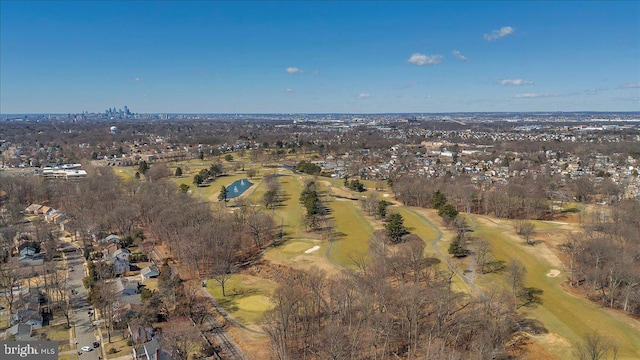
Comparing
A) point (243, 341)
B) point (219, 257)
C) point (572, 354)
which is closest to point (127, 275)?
point (219, 257)

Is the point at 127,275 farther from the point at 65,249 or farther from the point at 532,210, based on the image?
the point at 532,210

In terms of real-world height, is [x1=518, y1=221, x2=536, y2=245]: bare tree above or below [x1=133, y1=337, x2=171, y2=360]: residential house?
above

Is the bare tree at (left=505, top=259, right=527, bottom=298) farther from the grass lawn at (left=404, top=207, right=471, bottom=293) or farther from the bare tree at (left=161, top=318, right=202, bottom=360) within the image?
the bare tree at (left=161, top=318, right=202, bottom=360)

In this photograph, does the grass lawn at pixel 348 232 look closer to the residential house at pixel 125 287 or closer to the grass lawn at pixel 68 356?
the residential house at pixel 125 287

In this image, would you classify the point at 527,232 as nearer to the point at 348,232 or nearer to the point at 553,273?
the point at 553,273

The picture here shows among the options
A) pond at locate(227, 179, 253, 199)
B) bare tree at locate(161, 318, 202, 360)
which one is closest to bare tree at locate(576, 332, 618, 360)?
bare tree at locate(161, 318, 202, 360)

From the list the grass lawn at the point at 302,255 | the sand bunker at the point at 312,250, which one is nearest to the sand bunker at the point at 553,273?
the grass lawn at the point at 302,255
